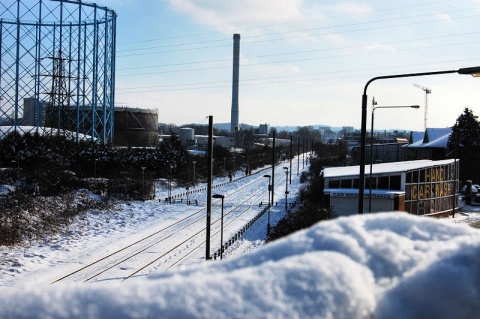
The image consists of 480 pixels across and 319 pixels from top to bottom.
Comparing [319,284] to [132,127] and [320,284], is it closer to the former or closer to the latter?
[320,284]

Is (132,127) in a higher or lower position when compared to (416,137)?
higher

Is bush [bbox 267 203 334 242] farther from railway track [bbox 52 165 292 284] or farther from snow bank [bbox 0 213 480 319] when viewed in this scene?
snow bank [bbox 0 213 480 319]

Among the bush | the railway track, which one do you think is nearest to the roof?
the railway track

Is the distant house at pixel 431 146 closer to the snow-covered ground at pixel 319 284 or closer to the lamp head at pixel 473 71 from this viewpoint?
the lamp head at pixel 473 71

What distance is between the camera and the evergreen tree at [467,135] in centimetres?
4450

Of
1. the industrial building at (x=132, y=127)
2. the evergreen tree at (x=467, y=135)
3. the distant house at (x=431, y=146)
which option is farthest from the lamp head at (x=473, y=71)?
the industrial building at (x=132, y=127)

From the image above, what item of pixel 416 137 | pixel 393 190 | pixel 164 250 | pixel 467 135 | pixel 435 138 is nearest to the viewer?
pixel 164 250

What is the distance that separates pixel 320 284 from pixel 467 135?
48744mm

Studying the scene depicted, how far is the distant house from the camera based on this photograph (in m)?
51.0

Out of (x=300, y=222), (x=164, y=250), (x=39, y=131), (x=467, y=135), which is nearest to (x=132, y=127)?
(x=39, y=131)

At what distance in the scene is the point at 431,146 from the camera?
5088 centimetres

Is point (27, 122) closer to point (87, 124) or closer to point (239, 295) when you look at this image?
point (87, 124)

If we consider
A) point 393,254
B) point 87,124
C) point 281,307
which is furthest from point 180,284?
point 87,124

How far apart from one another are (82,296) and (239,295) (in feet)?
1.18
